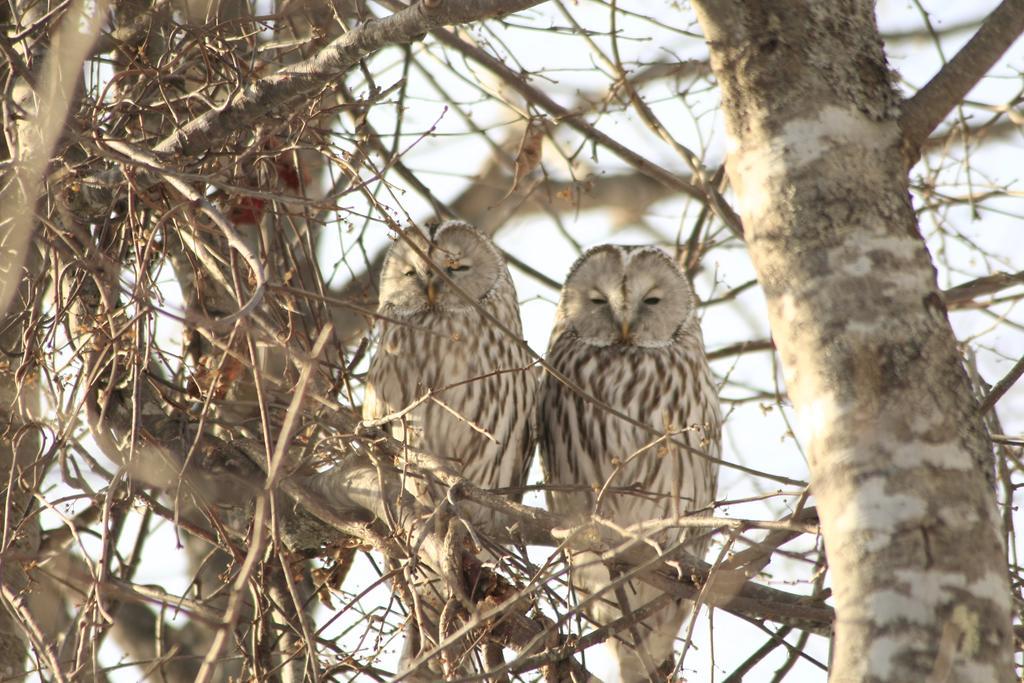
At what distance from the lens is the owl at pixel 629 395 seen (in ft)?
15.9

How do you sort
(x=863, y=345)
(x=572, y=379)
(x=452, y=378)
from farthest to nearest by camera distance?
(x=572, y=379) → (x=452, y=378) → (x=863, y=345)

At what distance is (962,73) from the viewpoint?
255 cm

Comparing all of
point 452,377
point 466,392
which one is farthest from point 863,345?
point 452,377

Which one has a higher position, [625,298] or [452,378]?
[625,298]

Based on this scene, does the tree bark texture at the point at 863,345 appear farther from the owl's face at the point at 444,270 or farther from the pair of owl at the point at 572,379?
the owl's face at the point at 444,270

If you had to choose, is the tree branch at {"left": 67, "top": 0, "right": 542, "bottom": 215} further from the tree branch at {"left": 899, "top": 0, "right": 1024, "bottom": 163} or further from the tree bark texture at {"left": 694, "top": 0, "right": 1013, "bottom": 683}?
the tree branch at {"left": 899, "top": 0, "right": 1024, "bottom": 163}

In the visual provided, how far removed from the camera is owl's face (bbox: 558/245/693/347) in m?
5.26

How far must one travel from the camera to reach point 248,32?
13.0 feet

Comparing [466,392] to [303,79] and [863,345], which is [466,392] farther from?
[863,345]

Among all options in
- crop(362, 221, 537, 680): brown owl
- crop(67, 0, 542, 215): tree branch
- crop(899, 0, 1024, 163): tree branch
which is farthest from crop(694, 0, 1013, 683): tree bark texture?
crop(362, 221, 537, 680): brown owl

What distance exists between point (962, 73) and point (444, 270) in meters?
3.07

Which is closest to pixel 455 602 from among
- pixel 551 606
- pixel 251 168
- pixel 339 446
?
pixel 551 606

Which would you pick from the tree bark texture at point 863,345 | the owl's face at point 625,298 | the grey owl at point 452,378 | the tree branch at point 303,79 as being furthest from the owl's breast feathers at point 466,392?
the tree bark texture at point 863,345

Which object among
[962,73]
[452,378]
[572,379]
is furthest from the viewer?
[572,379]
